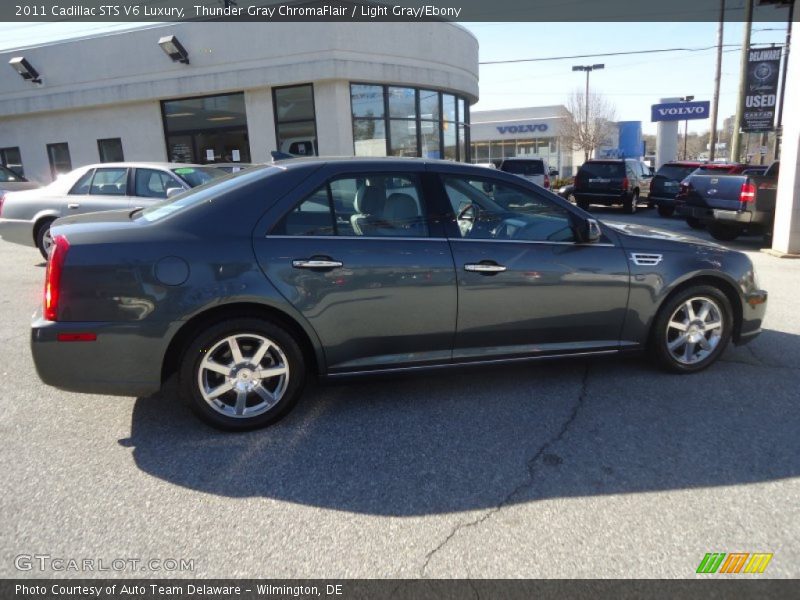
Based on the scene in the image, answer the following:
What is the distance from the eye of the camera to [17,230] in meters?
8.70

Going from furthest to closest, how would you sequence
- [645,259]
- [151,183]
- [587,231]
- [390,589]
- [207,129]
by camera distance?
[207,129] < [151,183] < [645,259] < [587,231] < [390,589]

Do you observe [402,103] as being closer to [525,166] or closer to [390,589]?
[525,166]

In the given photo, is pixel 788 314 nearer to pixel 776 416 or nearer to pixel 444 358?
pixel 776 416

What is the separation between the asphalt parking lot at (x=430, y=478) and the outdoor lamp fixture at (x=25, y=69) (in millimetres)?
18347

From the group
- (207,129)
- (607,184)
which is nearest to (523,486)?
(607,184)

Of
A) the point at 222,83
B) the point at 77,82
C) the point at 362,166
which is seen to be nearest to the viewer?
the point at 362,166

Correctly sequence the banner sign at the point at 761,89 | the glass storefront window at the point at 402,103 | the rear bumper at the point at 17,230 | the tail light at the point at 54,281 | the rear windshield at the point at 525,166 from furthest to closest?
the rear windshield at the point at 525,166, the banner sign at the point at 761,89, the glass storefront window at the point at 402,103, the rear bumper at the point at 17,230, the tail light at the point at 54,281

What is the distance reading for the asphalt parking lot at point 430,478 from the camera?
2.41 meters

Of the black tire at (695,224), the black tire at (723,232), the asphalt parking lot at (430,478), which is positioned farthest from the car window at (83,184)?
the black tire at (695,224)

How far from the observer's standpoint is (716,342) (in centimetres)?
429

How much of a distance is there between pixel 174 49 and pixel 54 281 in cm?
1567

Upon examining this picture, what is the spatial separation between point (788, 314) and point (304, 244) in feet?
17.4

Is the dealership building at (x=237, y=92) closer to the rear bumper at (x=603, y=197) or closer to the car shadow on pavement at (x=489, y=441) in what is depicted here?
the rear bumper at (x=603, y=197)

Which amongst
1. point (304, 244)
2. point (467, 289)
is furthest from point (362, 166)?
point (467, 289)
